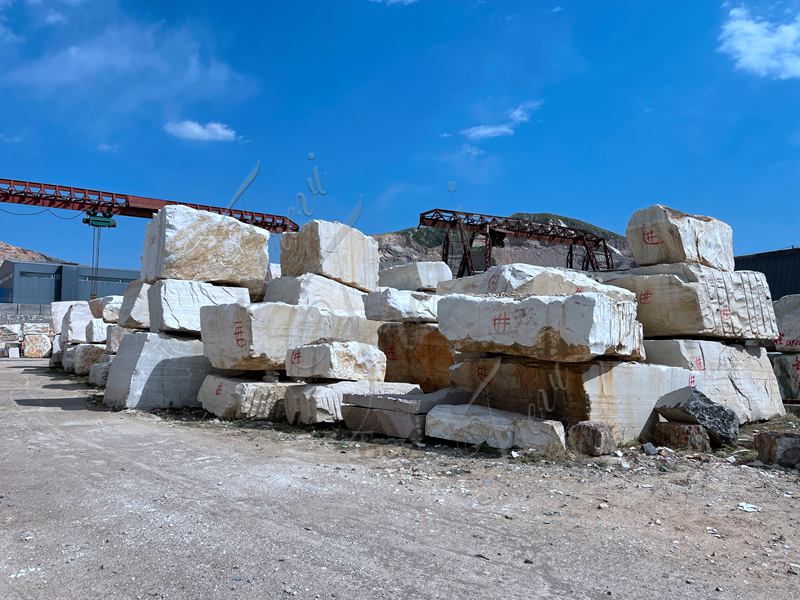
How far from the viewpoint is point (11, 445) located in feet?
15.7

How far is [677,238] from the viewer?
20.2ft

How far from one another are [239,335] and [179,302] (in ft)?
5.09

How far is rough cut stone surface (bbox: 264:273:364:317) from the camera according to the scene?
7.16m

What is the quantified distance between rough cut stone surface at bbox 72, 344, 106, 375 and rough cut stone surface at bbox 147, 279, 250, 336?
5452 mm

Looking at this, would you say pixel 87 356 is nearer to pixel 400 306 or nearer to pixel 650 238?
pixel 400 306

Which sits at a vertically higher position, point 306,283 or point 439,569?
point 306,283

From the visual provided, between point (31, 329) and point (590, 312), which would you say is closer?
point (590, 312)

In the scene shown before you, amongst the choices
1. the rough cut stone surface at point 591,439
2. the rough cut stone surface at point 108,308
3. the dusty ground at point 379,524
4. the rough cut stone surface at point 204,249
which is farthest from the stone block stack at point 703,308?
the rough cut stone surface at point 108,308

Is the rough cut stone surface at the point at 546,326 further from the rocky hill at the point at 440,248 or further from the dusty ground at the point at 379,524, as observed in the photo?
the rocky hill at the point at 440,248

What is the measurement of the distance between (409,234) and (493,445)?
1118 inches

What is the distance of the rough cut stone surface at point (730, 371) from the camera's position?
5828 mm

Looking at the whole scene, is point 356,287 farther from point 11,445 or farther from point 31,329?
point 31,329

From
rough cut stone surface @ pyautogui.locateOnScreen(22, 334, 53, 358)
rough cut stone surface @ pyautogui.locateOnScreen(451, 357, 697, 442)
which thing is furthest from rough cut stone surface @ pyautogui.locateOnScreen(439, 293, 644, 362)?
rough cut stone surface @ pyautogui.locateOnScreen(22, 334, 53, 358)

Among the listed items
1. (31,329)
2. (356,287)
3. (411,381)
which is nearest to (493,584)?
(411,381)
